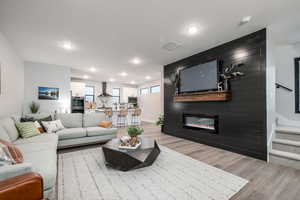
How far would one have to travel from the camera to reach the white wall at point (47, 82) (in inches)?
182

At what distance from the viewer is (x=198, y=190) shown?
1.64 metres

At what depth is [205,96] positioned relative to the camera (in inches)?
137

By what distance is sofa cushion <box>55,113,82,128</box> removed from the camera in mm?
3588

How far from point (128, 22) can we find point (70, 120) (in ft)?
10.2

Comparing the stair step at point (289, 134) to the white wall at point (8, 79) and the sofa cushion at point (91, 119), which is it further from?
the white wall at point (8, 79)

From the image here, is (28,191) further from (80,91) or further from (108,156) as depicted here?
(80,91)

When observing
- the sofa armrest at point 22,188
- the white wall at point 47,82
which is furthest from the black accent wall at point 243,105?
the white wall at point 47,82

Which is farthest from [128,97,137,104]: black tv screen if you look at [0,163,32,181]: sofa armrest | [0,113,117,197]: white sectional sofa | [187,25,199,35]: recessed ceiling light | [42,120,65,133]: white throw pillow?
[0,163,32,181]: sofa armrest

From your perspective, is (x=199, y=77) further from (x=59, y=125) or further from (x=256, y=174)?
(x=59, y=125)

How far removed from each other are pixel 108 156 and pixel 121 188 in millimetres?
612

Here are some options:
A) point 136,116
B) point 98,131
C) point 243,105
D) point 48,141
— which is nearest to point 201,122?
point 243,105

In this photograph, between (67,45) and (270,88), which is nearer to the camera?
(270,88)

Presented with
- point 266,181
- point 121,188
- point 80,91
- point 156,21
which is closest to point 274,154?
point 266,181

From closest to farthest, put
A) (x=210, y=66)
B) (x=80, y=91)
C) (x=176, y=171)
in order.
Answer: (x=176, y=171), (x=210, y=66), (x=80, y=91)
